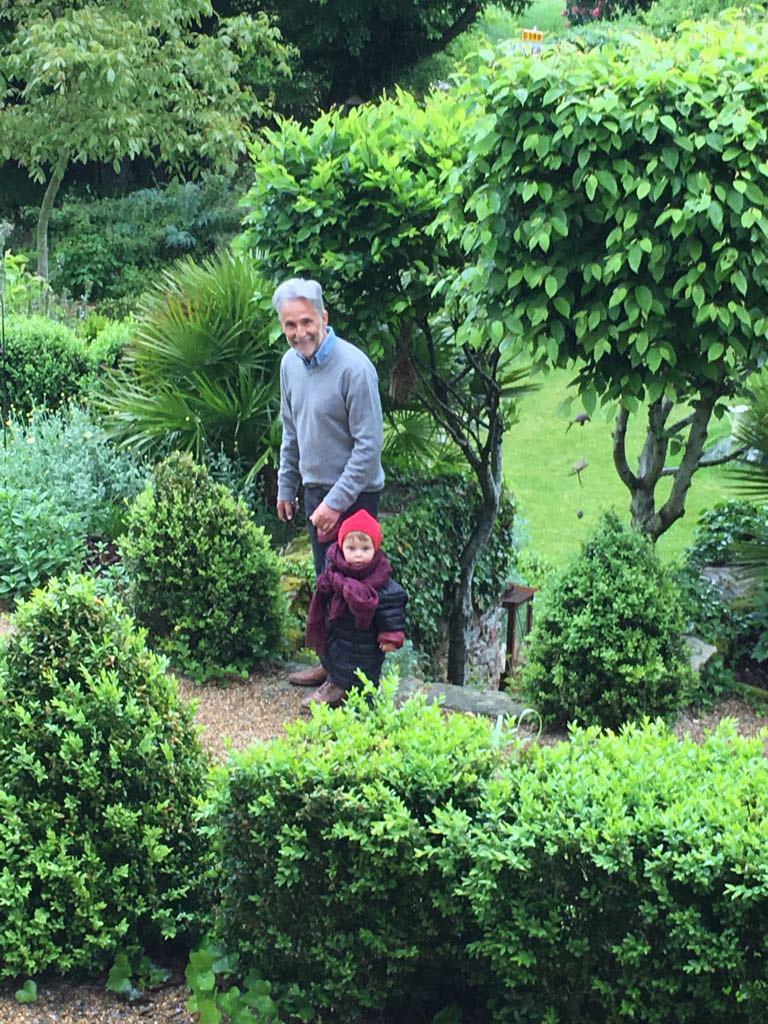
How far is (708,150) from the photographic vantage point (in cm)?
476

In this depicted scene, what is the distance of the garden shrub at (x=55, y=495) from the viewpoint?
6.38 meters

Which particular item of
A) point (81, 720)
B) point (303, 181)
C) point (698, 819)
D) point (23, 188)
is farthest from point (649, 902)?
point (23, 188)

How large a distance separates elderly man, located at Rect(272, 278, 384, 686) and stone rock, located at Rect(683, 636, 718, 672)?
1.82 m

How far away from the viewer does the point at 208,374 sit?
24.6 ft

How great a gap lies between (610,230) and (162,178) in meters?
20.1

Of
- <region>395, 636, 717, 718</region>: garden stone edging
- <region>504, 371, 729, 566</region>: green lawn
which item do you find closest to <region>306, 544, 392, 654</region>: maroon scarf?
<region>395, 636, 717, 718</region>: garden stone edging

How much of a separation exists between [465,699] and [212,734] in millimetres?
1243

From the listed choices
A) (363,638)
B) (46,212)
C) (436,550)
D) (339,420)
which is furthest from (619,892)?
(46,212)

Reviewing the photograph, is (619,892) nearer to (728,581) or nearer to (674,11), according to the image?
(728,581)

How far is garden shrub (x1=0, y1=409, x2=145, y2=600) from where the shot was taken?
638cm

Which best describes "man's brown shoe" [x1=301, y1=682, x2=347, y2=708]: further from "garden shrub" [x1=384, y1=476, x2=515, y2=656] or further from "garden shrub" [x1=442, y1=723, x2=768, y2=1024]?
"garden shrub" [x1=442, y1=723, x2=768, y2=1024]

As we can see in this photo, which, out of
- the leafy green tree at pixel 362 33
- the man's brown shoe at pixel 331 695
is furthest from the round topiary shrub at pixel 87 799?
the leafy green tree at pixel 362 33

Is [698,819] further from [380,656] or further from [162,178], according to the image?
[162,178]

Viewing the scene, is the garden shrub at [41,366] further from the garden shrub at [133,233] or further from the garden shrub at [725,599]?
the garden shrub at [133,233]
